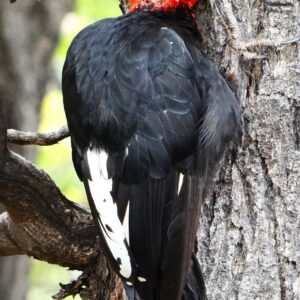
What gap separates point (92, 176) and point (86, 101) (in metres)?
0.28

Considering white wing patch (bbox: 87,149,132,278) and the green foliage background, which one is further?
the green foliage background

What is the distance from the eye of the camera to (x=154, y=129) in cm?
306

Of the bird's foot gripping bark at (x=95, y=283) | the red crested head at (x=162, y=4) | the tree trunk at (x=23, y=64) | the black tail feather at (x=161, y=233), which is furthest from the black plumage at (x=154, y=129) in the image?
the tree trunk at (x=23, y=64)

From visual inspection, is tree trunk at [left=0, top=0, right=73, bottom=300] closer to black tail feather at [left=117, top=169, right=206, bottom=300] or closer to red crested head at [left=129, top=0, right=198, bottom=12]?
red crested head at [left=129, top=0, right=198, bottom=12]

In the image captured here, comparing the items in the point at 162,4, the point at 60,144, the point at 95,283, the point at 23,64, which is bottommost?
the point at 95,283

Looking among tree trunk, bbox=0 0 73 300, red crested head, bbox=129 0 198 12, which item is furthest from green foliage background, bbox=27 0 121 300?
red crested head, bbox=129 0 198 12

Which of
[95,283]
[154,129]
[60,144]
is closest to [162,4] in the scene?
[154,129]

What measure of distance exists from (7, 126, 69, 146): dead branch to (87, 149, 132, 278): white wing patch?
35 cm

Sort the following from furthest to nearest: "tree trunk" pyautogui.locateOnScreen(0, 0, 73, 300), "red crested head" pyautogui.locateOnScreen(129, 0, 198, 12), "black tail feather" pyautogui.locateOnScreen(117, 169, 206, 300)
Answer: "tree trunk" pyautogui.locateOnScreen(0, 0, 73, 300), "red crested head" pyautogui.locateOnScreen(129, 0, 198, 12), "black tail feather" pyautogui.locateOnScreen(117, 169, 206, 300)

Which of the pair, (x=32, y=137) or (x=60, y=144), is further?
(x=60, y=144)

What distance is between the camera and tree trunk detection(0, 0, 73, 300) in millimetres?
5684

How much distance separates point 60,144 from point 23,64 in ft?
6.14

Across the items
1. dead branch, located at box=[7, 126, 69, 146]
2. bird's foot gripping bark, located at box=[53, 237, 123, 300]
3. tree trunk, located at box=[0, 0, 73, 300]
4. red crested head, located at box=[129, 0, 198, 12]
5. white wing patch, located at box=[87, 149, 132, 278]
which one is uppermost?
tree trunk, located at box=[0, 0, 73, 300]

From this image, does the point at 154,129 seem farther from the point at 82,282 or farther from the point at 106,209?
the point at 82,282
